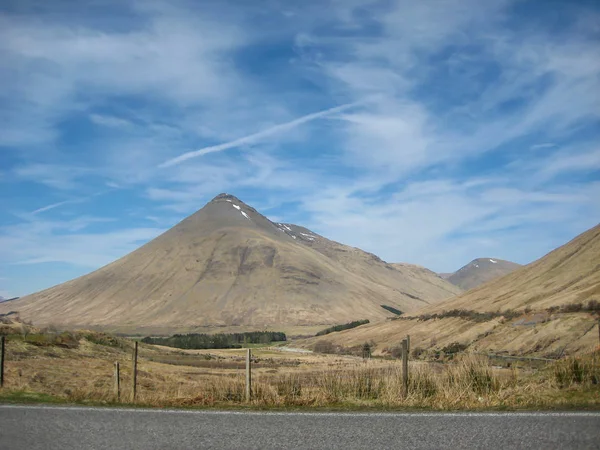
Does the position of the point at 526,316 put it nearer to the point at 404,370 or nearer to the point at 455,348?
the point at 455,348

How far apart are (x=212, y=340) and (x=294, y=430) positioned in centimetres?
12855

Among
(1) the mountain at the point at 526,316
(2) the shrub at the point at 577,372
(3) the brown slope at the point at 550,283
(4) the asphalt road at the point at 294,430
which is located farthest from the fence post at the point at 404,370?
(3) the brown slope at the point at 550,283

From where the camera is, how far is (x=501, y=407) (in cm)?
1781

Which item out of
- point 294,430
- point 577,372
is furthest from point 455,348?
point 294,430

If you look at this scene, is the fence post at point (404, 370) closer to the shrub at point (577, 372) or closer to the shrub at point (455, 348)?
the shrub at point (577, 372)

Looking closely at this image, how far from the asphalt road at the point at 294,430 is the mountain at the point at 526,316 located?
32691 millimetres

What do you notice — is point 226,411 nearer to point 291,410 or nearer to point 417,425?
point 291,410

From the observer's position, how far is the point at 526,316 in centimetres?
6378

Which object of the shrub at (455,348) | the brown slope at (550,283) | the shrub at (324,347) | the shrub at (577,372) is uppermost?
the brown slope at (550,283)

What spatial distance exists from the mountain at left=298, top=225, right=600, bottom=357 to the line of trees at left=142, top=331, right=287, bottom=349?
34873mm

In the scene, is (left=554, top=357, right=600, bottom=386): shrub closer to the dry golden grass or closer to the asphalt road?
the dry golden grass

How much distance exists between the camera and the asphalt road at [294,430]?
1234 cm

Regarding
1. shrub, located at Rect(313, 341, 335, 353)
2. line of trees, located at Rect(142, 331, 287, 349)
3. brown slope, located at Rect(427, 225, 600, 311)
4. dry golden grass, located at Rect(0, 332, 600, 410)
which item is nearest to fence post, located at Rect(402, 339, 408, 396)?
dry golden grass, located at Rect(0, 332, 600, 410)

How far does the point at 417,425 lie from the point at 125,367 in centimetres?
3537
